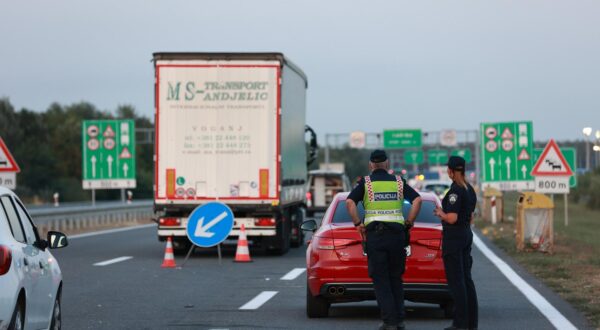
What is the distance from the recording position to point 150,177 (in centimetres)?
9781

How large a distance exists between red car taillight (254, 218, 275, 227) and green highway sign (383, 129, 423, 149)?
66724mm

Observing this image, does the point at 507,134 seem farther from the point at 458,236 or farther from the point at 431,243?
the point at 458,236

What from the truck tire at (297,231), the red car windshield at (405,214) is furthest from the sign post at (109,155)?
the red car windshield at (405,214)

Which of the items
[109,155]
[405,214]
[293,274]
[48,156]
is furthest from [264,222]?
[48,156]

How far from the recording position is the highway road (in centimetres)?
1313

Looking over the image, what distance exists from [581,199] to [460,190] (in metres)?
63.8

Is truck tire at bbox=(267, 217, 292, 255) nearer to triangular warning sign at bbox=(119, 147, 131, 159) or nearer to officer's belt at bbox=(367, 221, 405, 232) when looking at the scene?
officer's belt at bbox=(367, 221, 405, 232)

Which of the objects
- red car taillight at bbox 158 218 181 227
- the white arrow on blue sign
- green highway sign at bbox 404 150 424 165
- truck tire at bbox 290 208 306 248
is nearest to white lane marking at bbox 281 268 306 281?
the white arrow on blue sign

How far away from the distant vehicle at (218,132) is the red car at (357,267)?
11.1m

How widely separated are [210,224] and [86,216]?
1951 cm

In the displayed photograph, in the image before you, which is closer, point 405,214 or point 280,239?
point 405,214

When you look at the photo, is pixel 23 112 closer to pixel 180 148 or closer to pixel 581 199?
pixel 581 199

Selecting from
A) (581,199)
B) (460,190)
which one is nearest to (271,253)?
(460,190)

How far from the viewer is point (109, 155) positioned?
4531cm
